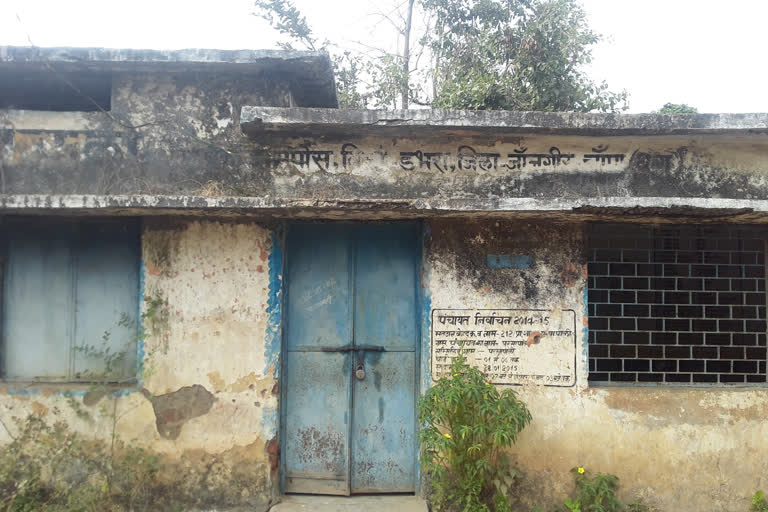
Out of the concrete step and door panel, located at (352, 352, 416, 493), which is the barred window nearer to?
door panel, located at (352, 352, 416, 493)

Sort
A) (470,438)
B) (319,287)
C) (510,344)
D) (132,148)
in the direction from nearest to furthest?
(470,438)
(132,148)
(510,344)
(319,287)

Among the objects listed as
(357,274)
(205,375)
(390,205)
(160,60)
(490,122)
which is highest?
(160,60)

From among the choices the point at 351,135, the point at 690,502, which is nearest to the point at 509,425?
the point at 690,502

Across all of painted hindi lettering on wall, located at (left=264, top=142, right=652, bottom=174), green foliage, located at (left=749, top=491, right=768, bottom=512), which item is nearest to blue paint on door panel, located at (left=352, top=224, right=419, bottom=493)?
painted hindi lettering on wall, located at (left=264, top=142, right=652, bottom=174)

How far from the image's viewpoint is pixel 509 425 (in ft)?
12.1

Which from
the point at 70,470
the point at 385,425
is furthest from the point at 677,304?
the point at 70,470

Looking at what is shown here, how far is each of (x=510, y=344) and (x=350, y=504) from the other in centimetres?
172

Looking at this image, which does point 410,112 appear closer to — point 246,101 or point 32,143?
point 246,101

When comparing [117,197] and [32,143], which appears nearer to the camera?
[117,197]

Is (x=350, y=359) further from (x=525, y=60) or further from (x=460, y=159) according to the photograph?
(x=525, y=60)

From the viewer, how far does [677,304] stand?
4.48 m

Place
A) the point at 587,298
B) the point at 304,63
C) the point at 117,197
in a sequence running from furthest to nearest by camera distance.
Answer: the point at 587,298, the point at 304,63, the point at 117,197

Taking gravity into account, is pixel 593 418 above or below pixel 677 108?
below

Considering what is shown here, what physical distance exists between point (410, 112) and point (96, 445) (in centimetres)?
334
